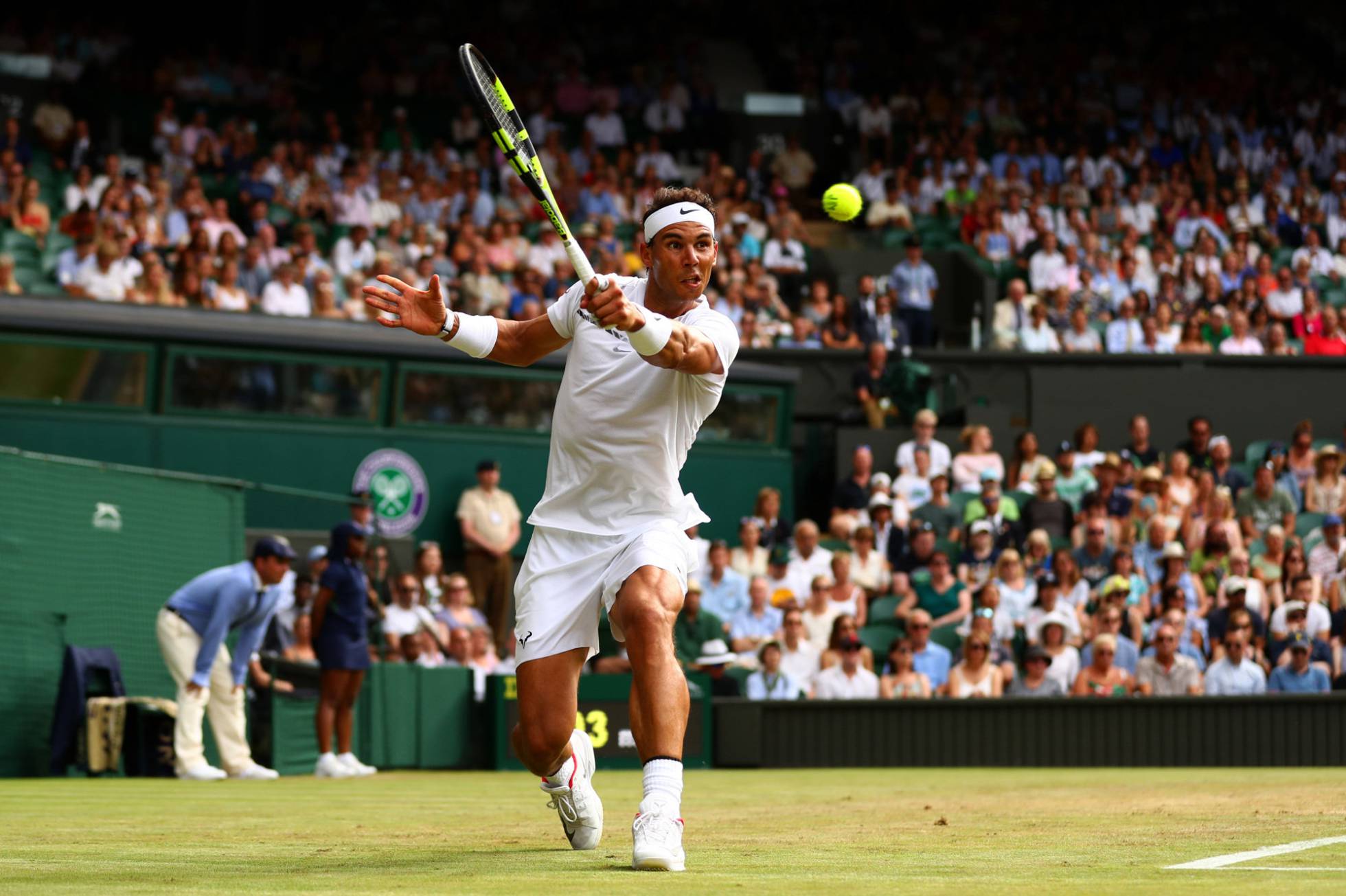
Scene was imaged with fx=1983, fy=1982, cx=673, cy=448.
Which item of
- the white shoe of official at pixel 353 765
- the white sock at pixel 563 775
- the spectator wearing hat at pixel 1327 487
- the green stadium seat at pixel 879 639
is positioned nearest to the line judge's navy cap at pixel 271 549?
the white shoe of official at pixel 353 765

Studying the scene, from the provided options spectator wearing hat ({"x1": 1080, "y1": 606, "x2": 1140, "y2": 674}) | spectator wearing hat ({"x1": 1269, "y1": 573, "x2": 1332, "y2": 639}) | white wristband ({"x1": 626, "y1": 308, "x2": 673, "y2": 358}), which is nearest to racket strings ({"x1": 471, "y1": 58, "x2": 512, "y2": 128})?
white wristband ({"x1": 626, "y1": 308, "x2": 673, "y2": 358})

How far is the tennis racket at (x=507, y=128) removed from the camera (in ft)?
21.3

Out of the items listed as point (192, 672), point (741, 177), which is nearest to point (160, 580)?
point (192, 672)

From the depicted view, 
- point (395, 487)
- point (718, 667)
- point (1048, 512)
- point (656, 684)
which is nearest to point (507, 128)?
point (656, 684)

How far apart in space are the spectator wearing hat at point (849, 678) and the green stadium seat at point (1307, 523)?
5100 mm

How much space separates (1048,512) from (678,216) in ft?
44.0

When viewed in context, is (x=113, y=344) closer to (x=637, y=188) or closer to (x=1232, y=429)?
(x=637, y=188)

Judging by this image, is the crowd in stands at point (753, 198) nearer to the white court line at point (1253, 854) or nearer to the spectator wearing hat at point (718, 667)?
the spectator wearing hat at point (718, 667)

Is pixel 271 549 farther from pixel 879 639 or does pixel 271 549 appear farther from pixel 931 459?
pixel 931 459

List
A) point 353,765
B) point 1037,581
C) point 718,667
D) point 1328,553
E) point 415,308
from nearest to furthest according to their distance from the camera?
point 415,308 < point 353,765 < point 718,667 < point 1037,581 < point 1328,553

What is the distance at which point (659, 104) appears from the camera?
90.2 ft

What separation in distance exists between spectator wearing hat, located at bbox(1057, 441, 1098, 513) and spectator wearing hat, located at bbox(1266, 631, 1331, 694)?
3243mm

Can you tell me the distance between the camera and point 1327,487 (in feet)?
65.1

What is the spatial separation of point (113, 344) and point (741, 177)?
35.2 feet
